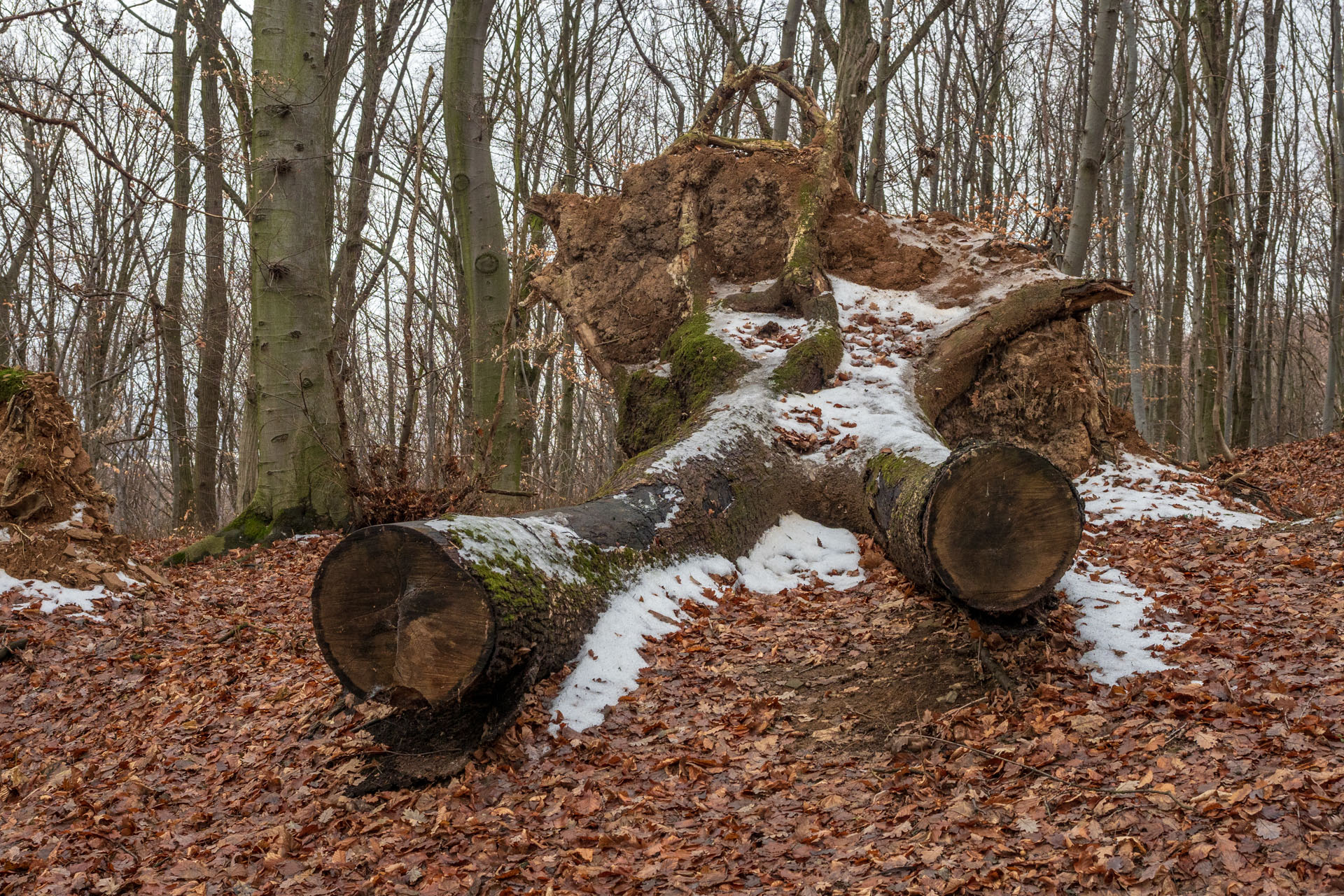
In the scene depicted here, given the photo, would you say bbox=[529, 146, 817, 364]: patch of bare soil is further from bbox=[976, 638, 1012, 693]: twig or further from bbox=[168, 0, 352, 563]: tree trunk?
Answer: bbox=[976, 638, 1012, 693]: twig

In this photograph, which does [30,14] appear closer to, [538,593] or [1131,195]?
[538,593]

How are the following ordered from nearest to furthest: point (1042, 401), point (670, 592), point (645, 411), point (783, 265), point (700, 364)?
1. point (670, 592)
2. point (700, 364)
3. point (1042, 401)
4. point (645, 411)
5. point (783, 265)

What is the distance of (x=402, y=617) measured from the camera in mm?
3340

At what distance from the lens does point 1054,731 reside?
3260mm

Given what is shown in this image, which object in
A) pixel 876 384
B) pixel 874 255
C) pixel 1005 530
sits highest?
pixel 874 255

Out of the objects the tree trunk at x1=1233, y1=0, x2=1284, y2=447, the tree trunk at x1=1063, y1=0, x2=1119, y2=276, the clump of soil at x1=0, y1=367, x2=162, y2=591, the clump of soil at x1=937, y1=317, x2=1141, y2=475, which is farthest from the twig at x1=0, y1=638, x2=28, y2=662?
the tree trunk at x1=1233, y1=0, x2=1284, y2=447

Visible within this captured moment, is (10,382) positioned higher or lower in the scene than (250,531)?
higher

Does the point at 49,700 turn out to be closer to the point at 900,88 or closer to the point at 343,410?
the point at 343,410

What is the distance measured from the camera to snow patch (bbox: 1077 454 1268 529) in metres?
6.16

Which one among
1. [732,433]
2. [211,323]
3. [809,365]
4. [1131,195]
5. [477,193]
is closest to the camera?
[732,433]

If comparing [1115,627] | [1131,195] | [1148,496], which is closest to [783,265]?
[1148,496]

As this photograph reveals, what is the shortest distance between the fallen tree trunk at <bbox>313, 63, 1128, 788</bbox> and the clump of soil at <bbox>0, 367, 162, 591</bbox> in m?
4.47

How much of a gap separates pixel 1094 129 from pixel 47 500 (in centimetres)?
1106

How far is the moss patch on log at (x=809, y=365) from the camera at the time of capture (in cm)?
663
